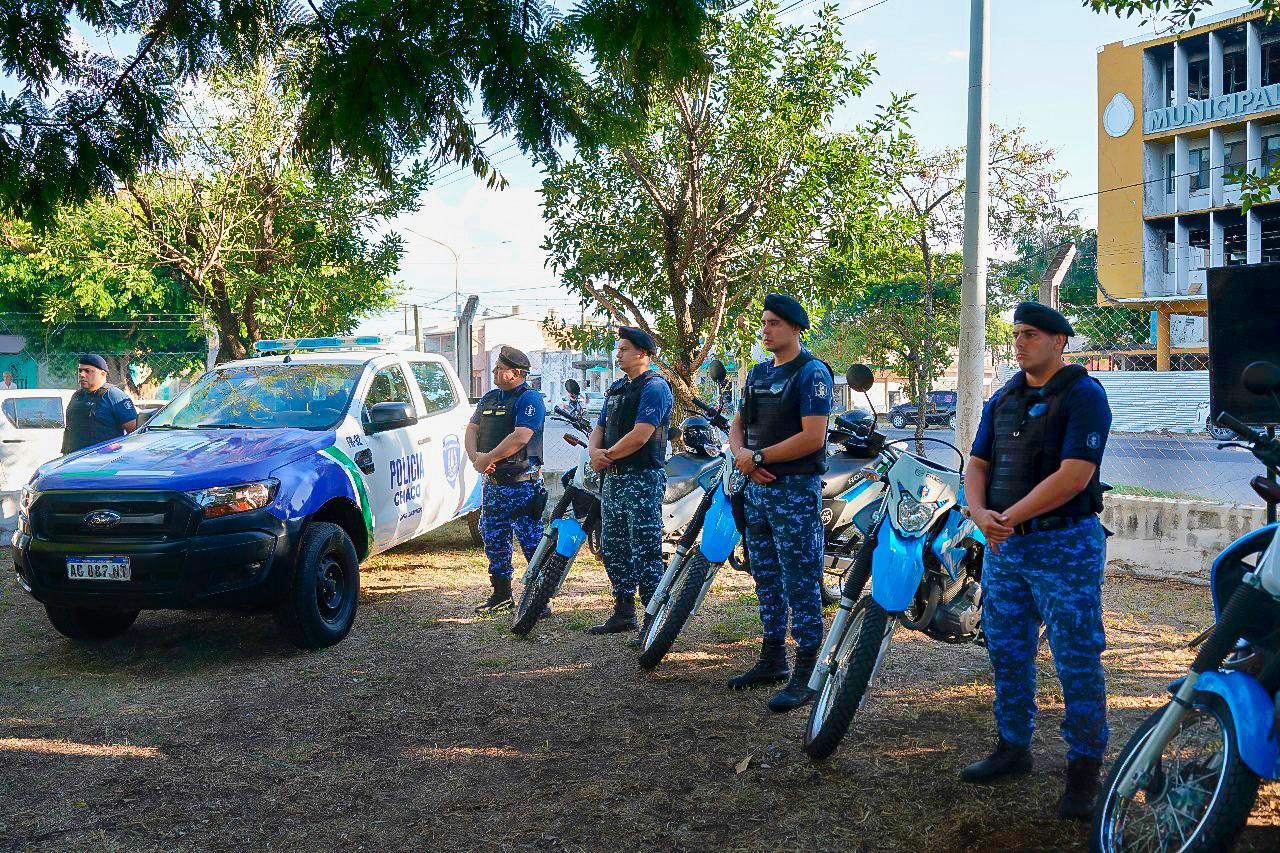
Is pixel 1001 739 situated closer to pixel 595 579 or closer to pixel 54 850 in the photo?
pixel 54 850

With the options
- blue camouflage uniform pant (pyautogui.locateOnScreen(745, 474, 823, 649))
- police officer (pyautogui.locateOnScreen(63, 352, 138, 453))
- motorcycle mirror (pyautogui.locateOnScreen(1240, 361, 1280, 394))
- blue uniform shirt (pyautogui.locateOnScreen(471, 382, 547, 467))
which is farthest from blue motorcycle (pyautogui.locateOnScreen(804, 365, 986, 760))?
police officer (pyautogui.locateOnScreen(63, 352, 138, 453))

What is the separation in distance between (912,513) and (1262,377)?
1495 millimetres

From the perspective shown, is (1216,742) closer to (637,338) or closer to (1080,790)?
(1080,790)

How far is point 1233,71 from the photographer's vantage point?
2766cm

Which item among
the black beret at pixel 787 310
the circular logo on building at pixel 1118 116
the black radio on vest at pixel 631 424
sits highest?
the circular logo on building at pixel 1118 116

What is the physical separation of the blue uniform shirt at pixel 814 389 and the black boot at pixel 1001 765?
1683 mm

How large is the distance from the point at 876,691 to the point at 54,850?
11.7 ft

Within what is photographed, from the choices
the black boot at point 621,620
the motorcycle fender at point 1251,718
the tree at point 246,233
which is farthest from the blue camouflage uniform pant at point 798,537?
the tree at point 246,233

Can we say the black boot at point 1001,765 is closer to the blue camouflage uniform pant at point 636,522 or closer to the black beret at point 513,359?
the blue camouflage uniform pant at point 636,522

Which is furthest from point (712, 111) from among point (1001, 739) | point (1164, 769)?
point (1164, 769)

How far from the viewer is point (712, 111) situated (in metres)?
9.98

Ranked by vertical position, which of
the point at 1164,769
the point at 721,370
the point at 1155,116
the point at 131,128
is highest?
the point at 1155,116

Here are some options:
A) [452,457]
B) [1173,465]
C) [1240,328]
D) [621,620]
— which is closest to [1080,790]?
[1240,328]

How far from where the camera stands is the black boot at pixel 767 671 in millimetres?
5324
